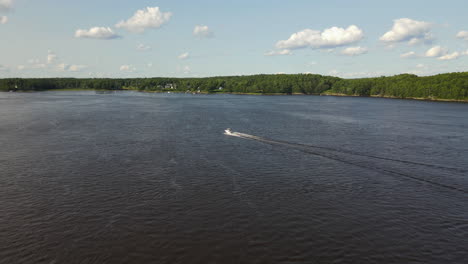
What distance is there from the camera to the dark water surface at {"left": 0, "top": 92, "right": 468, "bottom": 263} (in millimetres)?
26125

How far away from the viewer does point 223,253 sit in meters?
25.7

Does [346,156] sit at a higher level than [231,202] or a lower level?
higher

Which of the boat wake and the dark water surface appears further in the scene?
the boat wake

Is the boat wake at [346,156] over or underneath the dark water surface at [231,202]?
over

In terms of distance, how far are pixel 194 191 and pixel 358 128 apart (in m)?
66.5

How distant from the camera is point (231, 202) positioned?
3553 centimetres

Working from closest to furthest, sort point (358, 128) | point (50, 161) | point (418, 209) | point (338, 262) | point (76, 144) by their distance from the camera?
point (338, 262) → point (418, 209) → point (50, 161) → point (76, 144) → point (358, 128)

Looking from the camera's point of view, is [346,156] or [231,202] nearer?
[231,202]

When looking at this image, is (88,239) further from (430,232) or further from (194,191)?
(430,232)

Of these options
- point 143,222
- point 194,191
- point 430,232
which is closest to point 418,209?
point 430,232

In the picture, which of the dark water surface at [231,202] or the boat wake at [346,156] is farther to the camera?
the boat wake at [346,156]

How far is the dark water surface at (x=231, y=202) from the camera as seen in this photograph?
26.1m

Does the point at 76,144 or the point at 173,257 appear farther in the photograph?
the point at 76,144

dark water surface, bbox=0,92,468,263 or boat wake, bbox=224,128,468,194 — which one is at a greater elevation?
boat wake, bbox=224,128,468,194
